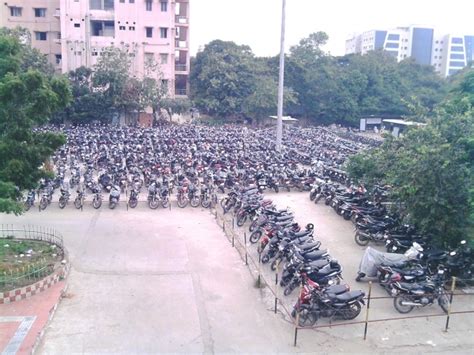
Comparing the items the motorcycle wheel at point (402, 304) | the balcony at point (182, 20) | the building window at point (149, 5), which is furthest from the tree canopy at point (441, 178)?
the balcony at point (182, 20)

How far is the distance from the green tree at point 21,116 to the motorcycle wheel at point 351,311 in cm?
593

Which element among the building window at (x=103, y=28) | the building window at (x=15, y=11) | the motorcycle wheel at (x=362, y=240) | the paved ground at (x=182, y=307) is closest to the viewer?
the paved ground at (x=182, y=307)

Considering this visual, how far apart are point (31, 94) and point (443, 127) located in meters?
8.52

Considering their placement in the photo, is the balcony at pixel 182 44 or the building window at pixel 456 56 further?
the building window at pixel 456 56

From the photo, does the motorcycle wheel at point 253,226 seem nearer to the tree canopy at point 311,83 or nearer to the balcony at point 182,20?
the tree canopy at point 311,83

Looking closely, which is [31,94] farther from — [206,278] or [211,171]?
[211,171]

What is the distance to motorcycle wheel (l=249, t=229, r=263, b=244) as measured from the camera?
36.4 ft

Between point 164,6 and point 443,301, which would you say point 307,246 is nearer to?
point 443,301

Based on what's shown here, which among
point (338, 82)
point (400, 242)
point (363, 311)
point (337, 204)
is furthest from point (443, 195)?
point (338, 82)

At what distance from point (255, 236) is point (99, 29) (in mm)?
32206

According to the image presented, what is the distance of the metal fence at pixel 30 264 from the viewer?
26.1 ft

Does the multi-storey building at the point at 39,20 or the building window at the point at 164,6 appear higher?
the building window at the point at 164,6

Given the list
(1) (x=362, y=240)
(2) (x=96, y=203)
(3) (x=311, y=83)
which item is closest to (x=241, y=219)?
(1) (x=362, y=240)

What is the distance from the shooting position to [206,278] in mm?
8891
